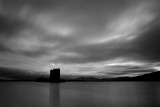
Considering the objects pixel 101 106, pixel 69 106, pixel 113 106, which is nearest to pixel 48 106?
pixel 69 106

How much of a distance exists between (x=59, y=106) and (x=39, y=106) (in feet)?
14.3

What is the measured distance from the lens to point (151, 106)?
2564 centimetres

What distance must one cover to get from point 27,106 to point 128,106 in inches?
867

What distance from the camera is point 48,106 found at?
84.2 ft

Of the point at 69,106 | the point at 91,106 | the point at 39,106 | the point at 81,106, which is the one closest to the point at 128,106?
the point at 91,106

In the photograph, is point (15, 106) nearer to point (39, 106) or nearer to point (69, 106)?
point (39, 106)

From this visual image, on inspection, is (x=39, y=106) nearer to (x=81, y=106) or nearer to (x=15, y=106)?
(x=15, y=106)

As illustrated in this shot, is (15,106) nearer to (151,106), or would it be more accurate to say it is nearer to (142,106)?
(142,106)

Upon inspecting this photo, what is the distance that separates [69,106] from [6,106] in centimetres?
1399

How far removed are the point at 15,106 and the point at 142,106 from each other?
90.7 feet

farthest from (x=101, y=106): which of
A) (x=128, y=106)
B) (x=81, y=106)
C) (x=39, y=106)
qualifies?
(x=39, y=106)

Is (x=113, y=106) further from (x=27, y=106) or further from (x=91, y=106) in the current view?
(x=27, y=106)

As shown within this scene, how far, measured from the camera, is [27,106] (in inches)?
1011

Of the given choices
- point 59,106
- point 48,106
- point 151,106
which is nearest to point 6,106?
→ point 48,106
